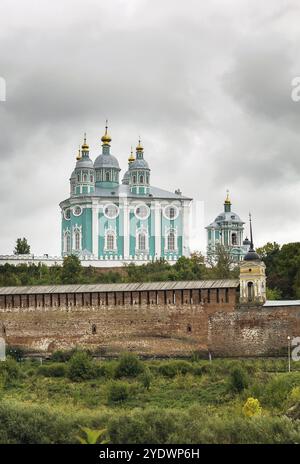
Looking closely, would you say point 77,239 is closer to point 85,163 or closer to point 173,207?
point 85,163

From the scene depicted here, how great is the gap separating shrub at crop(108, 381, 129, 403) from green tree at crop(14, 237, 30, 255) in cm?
2229

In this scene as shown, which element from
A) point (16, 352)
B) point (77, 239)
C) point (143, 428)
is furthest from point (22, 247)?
point (143, 428)

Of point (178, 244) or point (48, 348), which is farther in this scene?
point (178, 244)

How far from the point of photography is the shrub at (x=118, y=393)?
20.6 meters

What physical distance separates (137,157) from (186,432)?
3148 centimetres

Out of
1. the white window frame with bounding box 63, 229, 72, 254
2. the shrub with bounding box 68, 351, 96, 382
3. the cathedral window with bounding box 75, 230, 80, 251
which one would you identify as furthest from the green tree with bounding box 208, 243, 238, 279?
the shrub with bounding box 68, 351, 96, 382

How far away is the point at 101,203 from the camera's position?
43.3 meters

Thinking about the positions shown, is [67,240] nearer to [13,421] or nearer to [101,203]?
[101,203]

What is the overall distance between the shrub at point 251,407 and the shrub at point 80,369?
5.47 metres

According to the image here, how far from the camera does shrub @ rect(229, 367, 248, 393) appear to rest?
2029cm

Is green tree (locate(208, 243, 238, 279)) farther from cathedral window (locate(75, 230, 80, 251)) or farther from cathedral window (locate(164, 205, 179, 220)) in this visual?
cathedral window (locate(75, 230, 80, 251))

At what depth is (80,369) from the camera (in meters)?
23.1

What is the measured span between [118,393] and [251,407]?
3.55 meters

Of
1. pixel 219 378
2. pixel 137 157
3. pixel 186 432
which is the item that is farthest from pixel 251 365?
pixel 137 157
